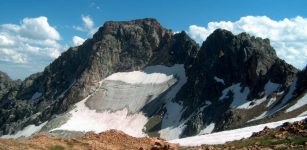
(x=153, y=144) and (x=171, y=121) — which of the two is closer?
(x=153, y=144)

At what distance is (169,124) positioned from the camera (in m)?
174

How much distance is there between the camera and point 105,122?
632ft

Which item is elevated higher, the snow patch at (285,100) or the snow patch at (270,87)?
the snow patch at (270,87)

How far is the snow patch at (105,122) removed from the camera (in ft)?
605

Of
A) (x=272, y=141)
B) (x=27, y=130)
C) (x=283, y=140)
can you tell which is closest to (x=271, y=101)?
(x=27, y=130)

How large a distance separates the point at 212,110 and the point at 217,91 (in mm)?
13534

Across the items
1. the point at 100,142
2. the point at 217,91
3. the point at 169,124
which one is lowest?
the point at 100,142

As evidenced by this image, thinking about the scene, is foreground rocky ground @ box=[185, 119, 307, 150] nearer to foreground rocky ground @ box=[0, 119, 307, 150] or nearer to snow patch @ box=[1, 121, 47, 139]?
foreground rocky ground @ box=[0, 119, 307, 150]

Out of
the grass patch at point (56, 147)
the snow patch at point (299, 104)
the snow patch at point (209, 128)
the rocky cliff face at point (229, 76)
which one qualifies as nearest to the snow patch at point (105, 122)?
the rocky cliff face at point (229, 76)

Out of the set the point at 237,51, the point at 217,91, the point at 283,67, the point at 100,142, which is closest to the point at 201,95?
the point at 217,91

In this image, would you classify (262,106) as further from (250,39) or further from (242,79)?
(250,39)

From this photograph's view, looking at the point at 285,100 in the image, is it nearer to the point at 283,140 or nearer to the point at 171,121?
the point at 171,121

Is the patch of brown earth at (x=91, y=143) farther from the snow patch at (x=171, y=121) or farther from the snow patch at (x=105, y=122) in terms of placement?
the snow patch at (x=105, y=122)

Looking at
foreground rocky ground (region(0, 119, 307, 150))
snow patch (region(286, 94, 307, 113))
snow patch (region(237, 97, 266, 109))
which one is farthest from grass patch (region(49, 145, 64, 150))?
snow patch (region(237, 97, 266, 109))
